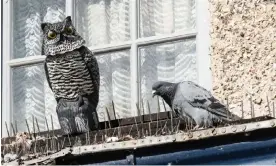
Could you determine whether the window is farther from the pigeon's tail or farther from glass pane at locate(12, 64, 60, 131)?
the pigeon's tail

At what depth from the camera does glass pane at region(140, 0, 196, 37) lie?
5.89 meters

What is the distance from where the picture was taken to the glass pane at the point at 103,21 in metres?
6.07

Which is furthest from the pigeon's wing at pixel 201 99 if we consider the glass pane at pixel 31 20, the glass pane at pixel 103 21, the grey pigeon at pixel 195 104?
the glass pane at pixel 31 20

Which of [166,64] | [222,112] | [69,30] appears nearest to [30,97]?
[69,30]

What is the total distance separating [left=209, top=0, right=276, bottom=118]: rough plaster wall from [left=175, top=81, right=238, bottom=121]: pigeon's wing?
0.69 feet

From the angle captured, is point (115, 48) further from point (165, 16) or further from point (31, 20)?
point (31, 20)

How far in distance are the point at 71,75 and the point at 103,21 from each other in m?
0.56

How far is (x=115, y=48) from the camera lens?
6.04 meters

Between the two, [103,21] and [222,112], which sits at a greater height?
[103,21]

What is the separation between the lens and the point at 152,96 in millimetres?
5695

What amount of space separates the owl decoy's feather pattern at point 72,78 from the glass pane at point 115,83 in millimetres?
258

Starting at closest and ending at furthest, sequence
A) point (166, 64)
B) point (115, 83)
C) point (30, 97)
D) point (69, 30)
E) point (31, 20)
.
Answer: point (69, 30) < point (166, 64) < point (115, 83) < point (30, 97) < point (31, 20)

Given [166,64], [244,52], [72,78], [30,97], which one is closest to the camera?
[244,52]

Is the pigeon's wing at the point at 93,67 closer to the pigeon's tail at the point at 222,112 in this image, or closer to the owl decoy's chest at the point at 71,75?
the owl decoy's chest at the point at 71,75
